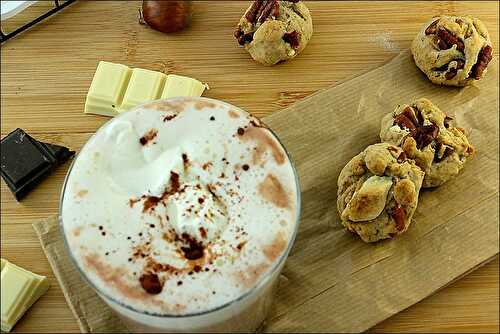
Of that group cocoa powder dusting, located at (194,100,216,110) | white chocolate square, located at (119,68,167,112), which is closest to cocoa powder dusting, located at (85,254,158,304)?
cocoa powder dusting, located at (194,100,216,110)

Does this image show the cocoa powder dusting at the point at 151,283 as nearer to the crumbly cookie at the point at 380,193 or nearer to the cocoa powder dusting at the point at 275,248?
the cocoa powder dusting at the point at 275,248

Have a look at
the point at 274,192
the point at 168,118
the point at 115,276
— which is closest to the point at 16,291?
the point at 115,276

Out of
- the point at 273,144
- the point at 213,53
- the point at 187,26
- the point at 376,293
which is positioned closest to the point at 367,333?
the point at 376,293

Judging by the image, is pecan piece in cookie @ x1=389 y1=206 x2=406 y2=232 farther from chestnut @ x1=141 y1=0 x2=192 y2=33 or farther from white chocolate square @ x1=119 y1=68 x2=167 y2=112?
chestnut @ x1=141 y1=0 x2=192 y2=33

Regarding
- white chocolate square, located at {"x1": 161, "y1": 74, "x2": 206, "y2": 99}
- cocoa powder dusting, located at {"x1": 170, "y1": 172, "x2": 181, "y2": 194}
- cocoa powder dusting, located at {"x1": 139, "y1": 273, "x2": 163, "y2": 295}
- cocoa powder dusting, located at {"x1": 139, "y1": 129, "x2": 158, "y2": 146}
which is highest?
cocoa powder dusting, located at {"x1": 139, "y1": 129, "x2": 158, "y2": 146}

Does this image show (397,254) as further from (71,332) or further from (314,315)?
(71,332)

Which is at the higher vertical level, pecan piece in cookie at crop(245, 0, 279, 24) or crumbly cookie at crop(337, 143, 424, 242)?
pecan piece in cookie at crop(245, 0, 279, 24)

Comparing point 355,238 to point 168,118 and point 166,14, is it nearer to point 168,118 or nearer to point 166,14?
point 168,118
